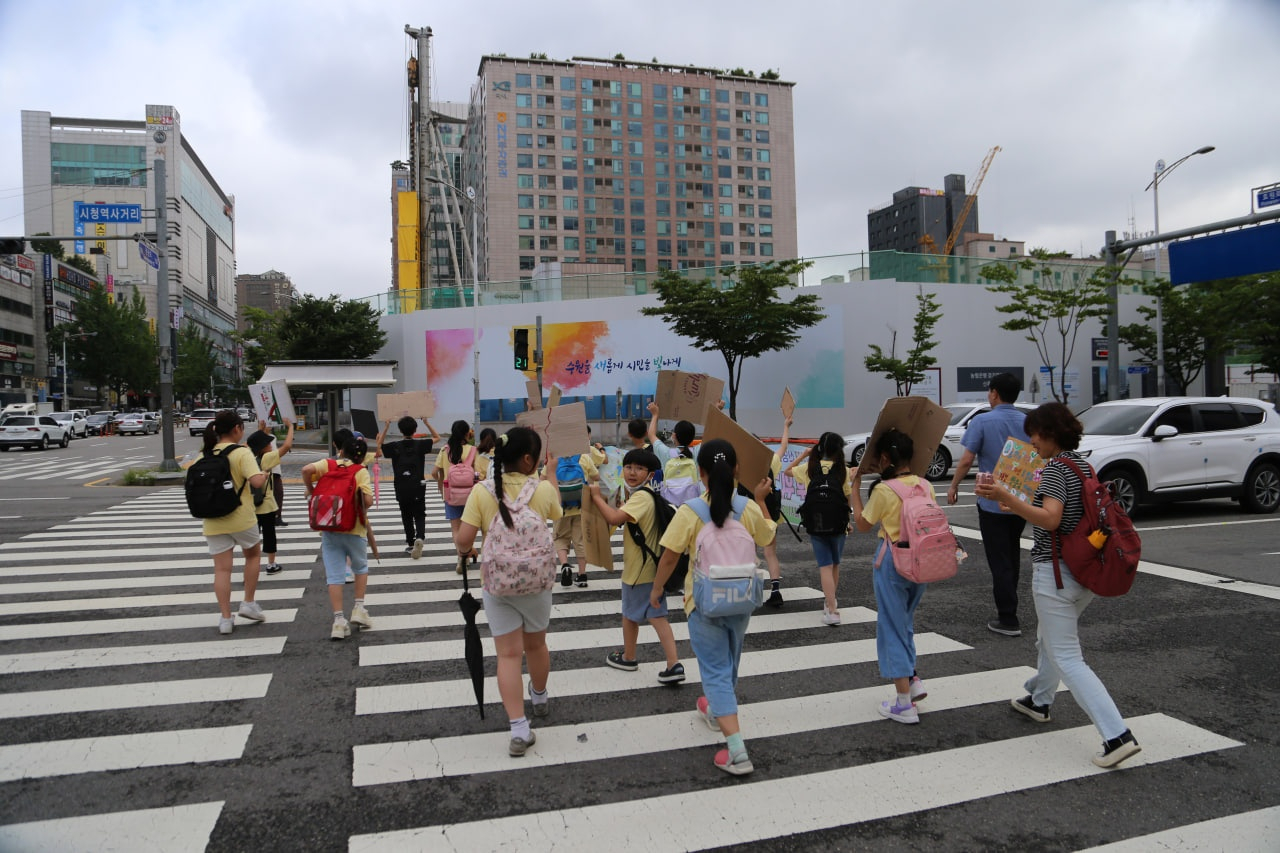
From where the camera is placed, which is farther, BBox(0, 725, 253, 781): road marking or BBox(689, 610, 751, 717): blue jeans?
BBox(0, 725, 253, 781): road marking

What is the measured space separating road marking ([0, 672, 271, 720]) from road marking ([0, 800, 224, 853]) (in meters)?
1.50

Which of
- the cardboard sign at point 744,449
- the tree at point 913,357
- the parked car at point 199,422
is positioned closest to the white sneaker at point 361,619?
the cardboard sign at point 744,449

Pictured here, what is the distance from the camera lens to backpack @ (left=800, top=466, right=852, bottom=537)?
6.52 meters

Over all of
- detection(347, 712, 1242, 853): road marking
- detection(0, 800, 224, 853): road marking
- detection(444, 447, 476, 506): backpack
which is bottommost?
detection(347, 712, 1242, 853): road marking

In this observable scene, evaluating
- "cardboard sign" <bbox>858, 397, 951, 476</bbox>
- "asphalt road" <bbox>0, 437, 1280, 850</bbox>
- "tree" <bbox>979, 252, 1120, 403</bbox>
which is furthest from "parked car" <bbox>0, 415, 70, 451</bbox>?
"cardboard sign" <bbox>858, 397, 951, 476</bbox>

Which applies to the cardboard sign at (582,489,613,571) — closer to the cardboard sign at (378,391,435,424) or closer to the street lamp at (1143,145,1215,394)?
the cardboard sign at (378,391,435,424)

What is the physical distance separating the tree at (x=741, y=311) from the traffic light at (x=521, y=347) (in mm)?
8753

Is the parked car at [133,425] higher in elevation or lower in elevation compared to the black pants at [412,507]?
higher

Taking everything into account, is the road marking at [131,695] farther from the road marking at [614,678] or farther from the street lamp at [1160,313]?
the street lamp at [1160,313]

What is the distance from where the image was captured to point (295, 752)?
427cm

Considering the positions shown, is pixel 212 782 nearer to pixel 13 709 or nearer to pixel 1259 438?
pixel 13 709

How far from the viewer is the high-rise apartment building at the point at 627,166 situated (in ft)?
289

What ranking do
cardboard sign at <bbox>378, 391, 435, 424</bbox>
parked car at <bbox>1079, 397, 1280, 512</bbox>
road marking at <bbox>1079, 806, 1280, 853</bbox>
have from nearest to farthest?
road marking at <bbox>1079, 806, 1280, 853</bbox>, cardboard sign at <bbox>378, 391, 435, 424</bbox>, parked car at <bbox>1079, 397, 1280, 512</bbox>

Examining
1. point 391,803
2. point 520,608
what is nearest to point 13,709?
point 391,803
